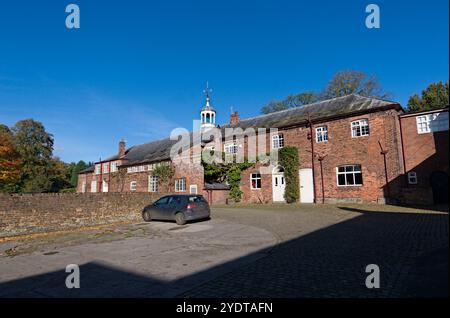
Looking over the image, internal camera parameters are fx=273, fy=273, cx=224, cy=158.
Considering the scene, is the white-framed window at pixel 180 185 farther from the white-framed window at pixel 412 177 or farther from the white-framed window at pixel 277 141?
the white-framed window at pixel 412 177

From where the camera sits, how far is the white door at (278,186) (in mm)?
24670

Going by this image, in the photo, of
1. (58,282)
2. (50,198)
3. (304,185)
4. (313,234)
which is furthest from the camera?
(304,185)

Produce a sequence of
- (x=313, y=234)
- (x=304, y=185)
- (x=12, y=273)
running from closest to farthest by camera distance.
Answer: (x=12, y=273) < (x=313, y=234) < (x=304, y=185)

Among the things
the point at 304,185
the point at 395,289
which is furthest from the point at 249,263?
the point at 304,185

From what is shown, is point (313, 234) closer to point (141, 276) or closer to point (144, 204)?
point (141, 276)

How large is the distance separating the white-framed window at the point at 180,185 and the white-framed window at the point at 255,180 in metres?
8.74

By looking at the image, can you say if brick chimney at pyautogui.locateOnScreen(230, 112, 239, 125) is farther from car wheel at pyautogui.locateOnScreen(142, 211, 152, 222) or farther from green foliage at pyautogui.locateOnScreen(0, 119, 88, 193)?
green foliage at pyautogui.locateOnScreen(0, 119, 88, 193)

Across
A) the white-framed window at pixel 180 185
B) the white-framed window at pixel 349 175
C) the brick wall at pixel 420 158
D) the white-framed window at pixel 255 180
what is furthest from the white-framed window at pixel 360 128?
the white-framed window at pixel 180 185

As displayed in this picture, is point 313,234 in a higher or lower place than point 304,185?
lower

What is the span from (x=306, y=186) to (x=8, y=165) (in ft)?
139

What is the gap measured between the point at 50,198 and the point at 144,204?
18.3 feet

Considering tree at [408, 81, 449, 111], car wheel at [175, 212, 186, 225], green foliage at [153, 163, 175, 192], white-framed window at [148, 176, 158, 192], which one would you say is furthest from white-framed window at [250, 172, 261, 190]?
tree at [408, 81, 449, 111]

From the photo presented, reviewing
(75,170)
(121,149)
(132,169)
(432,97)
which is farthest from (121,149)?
(75,170)
